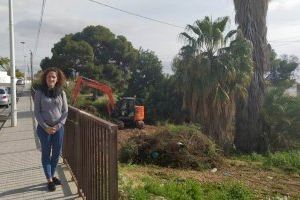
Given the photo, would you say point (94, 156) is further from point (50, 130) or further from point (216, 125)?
point (216, 125)

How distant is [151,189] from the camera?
6938 mm

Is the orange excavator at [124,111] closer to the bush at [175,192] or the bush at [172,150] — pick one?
the bush at [172,150]

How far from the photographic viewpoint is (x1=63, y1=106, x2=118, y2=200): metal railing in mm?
4348

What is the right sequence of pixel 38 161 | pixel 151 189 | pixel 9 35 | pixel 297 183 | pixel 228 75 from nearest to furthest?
pixel 151 189 < pixel 38 161 < pixel 297 183 < pixel 9 35 < pixel 228 75

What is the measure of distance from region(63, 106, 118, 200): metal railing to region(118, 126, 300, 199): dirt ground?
2078mm

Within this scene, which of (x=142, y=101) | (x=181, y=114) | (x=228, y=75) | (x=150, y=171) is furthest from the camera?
(x=142, y=101)

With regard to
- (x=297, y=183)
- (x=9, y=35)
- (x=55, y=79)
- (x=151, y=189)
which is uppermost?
(x=9, y=35)

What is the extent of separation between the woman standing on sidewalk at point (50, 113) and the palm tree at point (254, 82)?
58.8 feet

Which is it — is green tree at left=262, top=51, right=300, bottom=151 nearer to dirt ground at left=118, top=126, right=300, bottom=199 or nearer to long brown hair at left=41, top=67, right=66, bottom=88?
dirt ground at left=118, top=126, right=300, bottom=199

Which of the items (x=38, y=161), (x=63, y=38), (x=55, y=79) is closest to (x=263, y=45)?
(x=38, y=161)

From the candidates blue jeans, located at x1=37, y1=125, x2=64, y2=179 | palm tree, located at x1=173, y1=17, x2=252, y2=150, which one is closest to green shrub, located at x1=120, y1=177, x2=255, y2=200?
blue jeans, located at x1=37, y1=125, x2=64, y2=179

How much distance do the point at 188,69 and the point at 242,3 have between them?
4.26 metres

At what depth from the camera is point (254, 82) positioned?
23.6 metres

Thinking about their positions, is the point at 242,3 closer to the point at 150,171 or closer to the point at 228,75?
the point at 228,75
